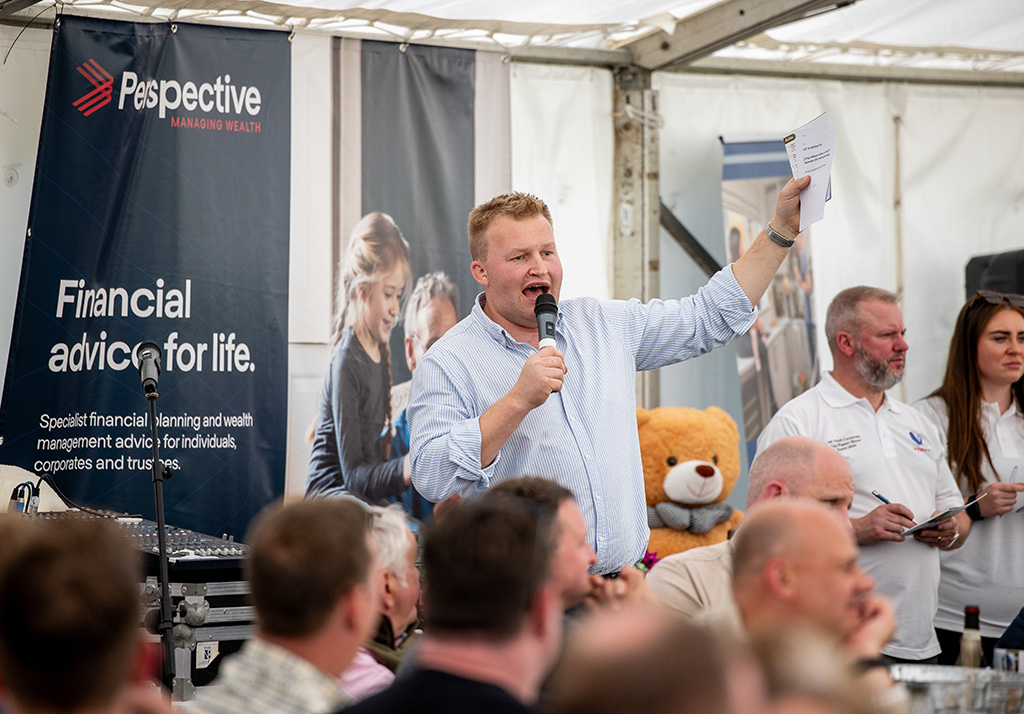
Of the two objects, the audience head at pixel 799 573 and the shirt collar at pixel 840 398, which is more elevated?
the shirt collar at pixel 840 398

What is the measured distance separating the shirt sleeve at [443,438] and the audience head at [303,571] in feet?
3.38

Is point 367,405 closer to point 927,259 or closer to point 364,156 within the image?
point 364,156

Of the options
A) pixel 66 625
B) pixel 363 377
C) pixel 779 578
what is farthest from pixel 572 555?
pixel 363 377

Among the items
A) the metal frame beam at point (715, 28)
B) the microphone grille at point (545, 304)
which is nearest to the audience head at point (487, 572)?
the microphone grille at point (545, 304)

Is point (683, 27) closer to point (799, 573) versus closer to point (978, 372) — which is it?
point (978, 372)

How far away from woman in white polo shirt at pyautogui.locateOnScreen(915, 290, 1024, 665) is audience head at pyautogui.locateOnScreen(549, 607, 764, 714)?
344cm

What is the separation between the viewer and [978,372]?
4.51 meters

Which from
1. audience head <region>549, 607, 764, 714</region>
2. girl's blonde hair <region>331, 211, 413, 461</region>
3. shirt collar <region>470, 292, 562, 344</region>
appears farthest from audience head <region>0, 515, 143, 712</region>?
girl's blonde hair <region>331, 211, 413, 461</region>

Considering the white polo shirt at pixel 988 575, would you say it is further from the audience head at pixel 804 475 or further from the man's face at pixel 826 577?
the man's face at pixel 826 577

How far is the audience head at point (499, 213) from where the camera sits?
3184 mm

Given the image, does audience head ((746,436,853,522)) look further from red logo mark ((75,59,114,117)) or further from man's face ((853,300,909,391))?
red logo mark ((75,59,114,117))

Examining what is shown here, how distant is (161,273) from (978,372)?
3.32 meters

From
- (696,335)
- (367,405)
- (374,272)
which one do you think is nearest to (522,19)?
(374,272)

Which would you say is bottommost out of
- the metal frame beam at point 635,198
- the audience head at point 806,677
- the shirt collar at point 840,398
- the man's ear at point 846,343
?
the audience head at point 806,677
